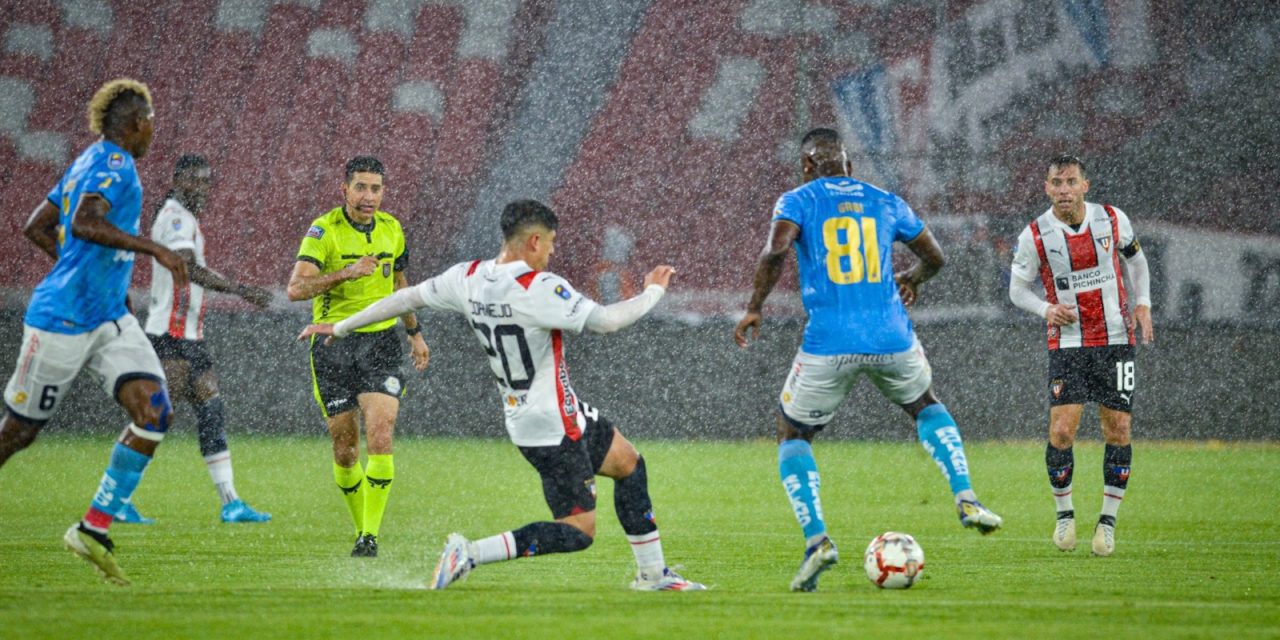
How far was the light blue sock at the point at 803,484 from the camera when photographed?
21.3 ft

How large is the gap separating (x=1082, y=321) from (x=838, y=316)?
2562 millimetres

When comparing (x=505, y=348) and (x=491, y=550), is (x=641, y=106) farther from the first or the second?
(x=491, y=550)

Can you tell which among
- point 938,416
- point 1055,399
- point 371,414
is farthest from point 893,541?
point 371,414

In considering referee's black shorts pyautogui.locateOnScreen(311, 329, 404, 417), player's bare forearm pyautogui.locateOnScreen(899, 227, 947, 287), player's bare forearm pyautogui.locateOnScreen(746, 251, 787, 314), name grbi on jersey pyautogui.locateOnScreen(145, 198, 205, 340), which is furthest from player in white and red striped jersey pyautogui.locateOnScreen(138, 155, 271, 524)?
player's bare forearm pyautogui.locateOnScreen(899, 227, 947, 287)

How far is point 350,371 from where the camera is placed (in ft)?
27.5

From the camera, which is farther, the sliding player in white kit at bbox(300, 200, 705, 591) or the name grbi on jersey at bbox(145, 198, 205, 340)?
the name grbi on jersey at bbox(145, 198, 205, 340)

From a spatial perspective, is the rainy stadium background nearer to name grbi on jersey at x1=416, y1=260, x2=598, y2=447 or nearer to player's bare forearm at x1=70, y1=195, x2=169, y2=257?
player's bare forearm at x1=70, y1=195, x2=169, y2=257

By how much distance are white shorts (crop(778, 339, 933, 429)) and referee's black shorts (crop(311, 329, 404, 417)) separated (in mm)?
2631

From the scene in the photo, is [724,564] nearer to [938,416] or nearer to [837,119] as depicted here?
[938,416]

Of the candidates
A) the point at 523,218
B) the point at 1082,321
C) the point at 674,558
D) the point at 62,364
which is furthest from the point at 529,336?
the point at 1082,321

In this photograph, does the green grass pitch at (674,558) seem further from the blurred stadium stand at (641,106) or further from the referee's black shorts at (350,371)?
the blurred stadium stand at (641,106)

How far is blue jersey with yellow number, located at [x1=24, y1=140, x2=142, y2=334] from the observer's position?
628 centimetres

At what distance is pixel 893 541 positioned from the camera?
21.5ft

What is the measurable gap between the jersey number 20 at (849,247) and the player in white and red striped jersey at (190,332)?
4922mm
